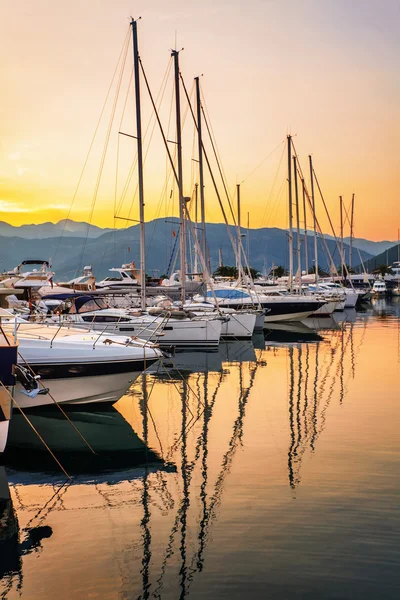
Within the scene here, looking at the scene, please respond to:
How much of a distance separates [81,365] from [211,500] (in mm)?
6585

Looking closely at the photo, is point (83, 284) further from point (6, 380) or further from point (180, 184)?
point (6, 380)

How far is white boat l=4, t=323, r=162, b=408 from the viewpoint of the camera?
643 inches

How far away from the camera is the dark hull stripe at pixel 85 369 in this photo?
53.5 ft

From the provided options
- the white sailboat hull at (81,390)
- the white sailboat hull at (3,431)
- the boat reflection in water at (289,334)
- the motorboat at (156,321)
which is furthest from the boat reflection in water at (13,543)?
the boat reflection in water at (289,334)

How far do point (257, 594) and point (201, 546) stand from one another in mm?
1505

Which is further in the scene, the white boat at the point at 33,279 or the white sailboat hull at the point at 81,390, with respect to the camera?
the white boat at the point at 33,279

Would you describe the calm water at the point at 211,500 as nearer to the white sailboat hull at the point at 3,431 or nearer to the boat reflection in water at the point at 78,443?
the boat reflection in water at the point at 78,443

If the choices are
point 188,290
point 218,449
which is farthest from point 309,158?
point 218,449

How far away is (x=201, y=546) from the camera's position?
30.1 feet

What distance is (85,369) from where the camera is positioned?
16.5m

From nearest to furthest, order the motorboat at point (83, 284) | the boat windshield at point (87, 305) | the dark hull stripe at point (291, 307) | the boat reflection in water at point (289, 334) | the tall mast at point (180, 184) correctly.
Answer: the tall mast at point (180, 184) → the boat windshield at point (87, 305) → the boat reflection in water at point (289, 334) → the dark hull stripe at point (291, 307) → the motorboat at point (83, 284)

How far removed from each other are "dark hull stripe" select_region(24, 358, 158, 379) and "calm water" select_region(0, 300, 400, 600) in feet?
4.01

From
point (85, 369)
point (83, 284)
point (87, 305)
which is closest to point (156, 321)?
point (87, 305)

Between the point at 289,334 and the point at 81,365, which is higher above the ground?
the point at 81,365
